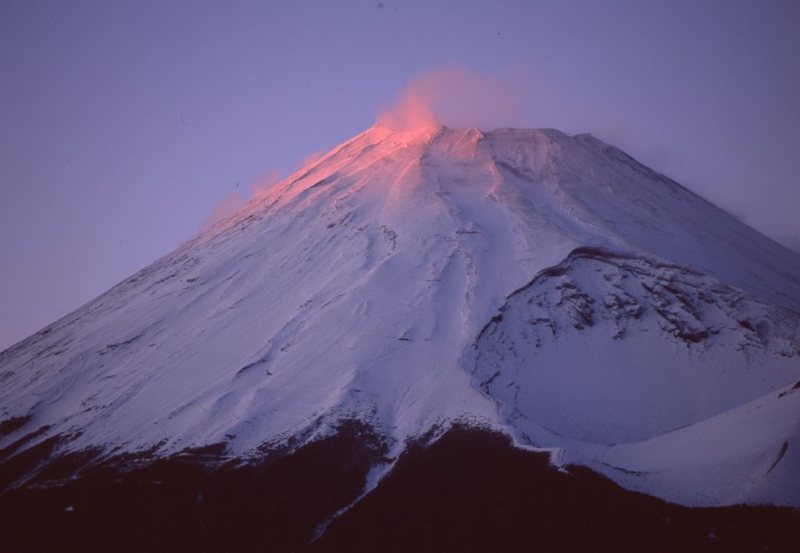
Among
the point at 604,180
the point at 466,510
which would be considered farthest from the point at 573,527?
the point at 604,180

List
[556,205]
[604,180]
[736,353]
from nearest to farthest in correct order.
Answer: [736,353], [556,205], [604,180]

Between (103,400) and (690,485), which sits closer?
(690,485)

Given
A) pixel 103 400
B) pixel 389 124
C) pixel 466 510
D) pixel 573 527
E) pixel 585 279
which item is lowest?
pixel 573 527

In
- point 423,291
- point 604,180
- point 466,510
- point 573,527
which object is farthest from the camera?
point 604,180

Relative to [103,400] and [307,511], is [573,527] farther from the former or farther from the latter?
[103,400]

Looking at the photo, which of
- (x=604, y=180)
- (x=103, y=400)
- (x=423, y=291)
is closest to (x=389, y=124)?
(x=604, y=180)

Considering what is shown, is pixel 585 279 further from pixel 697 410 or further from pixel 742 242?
pixel 742 242

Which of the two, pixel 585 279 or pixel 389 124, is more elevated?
pixel 389 124
